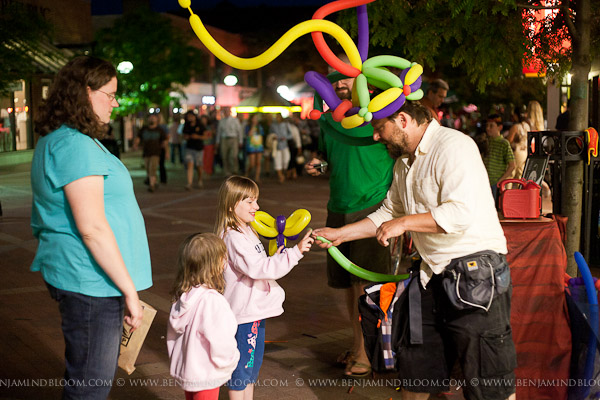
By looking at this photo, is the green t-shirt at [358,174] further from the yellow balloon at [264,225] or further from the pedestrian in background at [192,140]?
the pedestrian in background at [192,140]

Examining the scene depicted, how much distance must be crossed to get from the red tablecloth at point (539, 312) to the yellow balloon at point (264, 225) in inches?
59.2

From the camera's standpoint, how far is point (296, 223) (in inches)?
160

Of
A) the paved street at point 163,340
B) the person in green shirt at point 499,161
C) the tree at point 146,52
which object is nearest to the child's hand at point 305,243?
the paved street at point 163,340

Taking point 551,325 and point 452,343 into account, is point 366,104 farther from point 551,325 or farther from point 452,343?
point 551,325

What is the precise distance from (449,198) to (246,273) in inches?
45.4

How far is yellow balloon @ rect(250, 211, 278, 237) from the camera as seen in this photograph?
399cm

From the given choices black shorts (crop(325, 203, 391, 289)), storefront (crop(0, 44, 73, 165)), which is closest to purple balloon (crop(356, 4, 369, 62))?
black shorts (crop(325, 203, 391, 289))

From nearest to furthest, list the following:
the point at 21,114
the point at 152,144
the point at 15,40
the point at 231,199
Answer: the point at 231,199 < the point at 15,40 < the point at 152,144 < the point at 21,114

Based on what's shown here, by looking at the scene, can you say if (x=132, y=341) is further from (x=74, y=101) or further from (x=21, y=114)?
(x=21, y=114)

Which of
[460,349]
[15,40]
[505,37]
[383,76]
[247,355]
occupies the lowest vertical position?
[247,355]

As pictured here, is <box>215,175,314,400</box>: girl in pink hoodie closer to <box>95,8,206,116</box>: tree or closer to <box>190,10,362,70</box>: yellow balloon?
<box>190,10,362,70</box>: yellow balloon

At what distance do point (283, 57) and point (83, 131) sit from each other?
4144 cm

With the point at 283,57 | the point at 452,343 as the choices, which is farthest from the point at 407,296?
the point at 283,57

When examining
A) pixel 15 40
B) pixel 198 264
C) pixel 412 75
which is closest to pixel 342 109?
pixel 412 75
